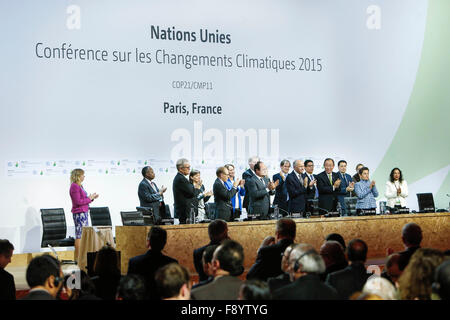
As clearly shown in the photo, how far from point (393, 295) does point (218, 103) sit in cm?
767

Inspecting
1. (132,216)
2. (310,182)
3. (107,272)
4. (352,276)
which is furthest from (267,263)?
(310,182)

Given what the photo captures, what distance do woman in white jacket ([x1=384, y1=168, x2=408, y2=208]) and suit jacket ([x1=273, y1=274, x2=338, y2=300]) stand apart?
624 cm

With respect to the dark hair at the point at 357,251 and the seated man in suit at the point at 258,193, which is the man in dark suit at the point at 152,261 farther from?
the seated man in suit at the point at 258,193

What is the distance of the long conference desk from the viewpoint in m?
6.88

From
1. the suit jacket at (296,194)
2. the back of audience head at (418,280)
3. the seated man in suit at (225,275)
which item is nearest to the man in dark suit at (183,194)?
the suit jacket at (296,194)

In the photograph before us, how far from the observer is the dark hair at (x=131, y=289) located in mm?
3090

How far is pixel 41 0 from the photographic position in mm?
9359

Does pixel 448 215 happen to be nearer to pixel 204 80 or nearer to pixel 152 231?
pixel 204 80

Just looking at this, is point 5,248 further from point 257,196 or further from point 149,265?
point 257,196

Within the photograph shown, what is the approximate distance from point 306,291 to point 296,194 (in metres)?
5.60

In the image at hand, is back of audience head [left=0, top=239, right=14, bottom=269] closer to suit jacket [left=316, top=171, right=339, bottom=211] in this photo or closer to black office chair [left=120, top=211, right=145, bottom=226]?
black office chair [left=120, top=211, right=145, bottom=226]

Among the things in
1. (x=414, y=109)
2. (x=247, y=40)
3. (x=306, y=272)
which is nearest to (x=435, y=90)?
(x=414, y=109)

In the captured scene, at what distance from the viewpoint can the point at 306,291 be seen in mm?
3303

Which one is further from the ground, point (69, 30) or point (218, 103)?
point (69, 30)
